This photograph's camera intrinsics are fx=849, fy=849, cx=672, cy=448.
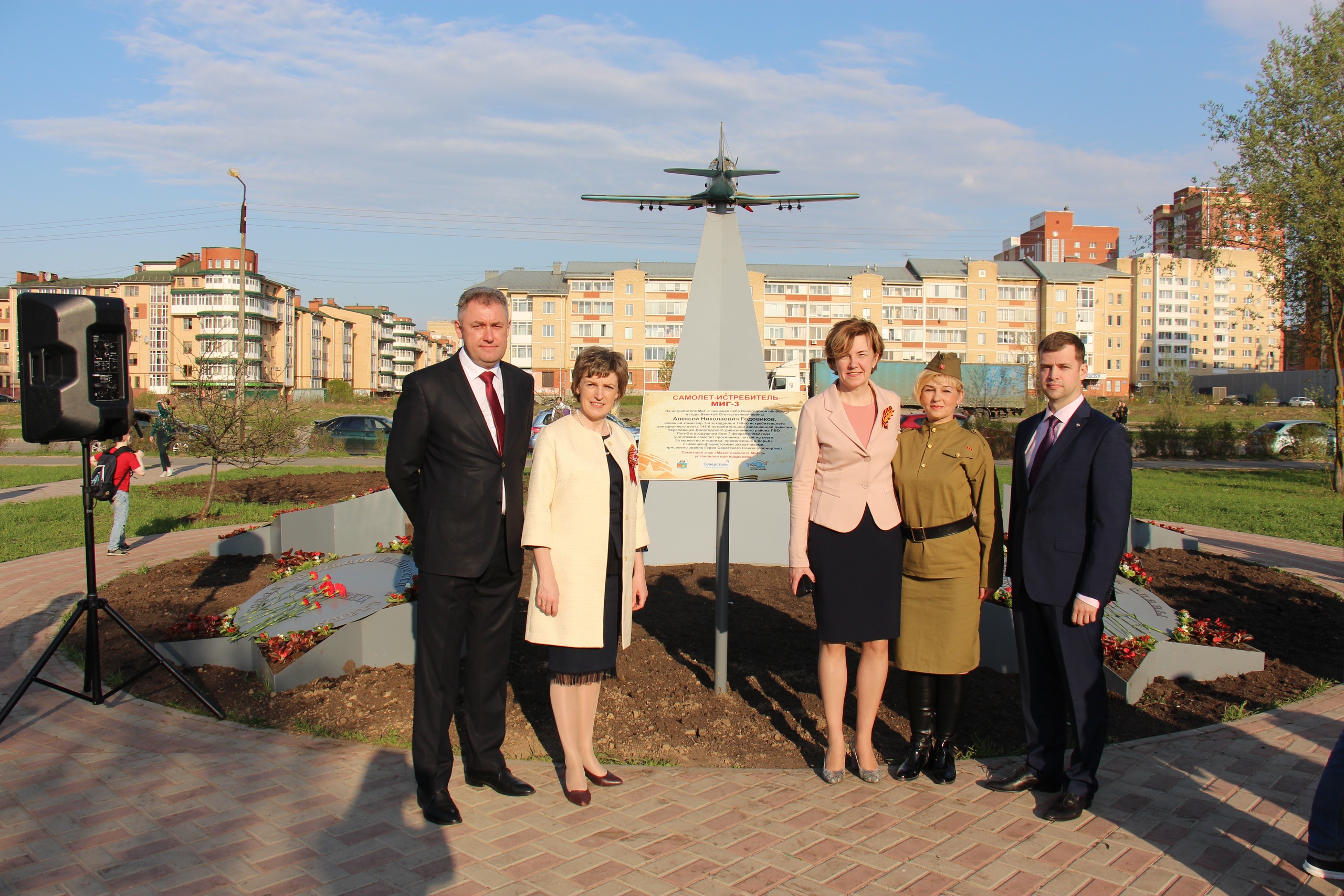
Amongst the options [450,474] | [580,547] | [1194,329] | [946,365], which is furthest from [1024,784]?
[1194,329]

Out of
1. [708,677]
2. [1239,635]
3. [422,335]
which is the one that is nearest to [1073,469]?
[708,677]

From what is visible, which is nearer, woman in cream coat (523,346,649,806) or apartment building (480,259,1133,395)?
woman in cream coat (523,346,649,806)

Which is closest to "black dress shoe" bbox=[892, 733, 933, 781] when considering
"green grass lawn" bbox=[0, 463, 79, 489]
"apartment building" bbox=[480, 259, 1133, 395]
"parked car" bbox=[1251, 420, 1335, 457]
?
"green grass lawn" bbox=[0, 463, 79, 489]

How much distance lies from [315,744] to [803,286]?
7636 centimetres

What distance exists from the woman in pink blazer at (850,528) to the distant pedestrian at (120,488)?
862cm

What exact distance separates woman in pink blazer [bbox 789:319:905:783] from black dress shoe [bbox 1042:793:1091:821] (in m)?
0.72

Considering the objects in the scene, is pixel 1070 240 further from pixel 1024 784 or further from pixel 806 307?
pixel 1024 784

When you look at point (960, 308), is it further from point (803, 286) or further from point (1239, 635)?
point (1239, 635)

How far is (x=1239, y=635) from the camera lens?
5473 millimetres

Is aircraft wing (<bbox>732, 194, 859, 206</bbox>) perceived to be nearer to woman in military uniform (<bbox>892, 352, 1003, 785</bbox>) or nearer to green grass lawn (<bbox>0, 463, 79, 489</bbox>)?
woman in military uniform (<bbox>892, 352, 1003, 785</bbox>)

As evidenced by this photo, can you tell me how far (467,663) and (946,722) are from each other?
2134mm

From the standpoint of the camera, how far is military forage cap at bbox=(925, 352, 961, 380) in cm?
378

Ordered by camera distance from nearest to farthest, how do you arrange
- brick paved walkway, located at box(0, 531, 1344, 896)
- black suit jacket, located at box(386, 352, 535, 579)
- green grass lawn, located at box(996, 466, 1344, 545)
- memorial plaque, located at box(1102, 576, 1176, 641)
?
brick paved walkway, located at box(0, 531, 1344, 896) < black suit jacket, located at box(386, 352, 535, 579) < memorial plaque, located at box(1102, 576, 1176, 641) < green grass lawn, located at box(996, 466, 1344, 545)

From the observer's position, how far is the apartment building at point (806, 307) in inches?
2992
